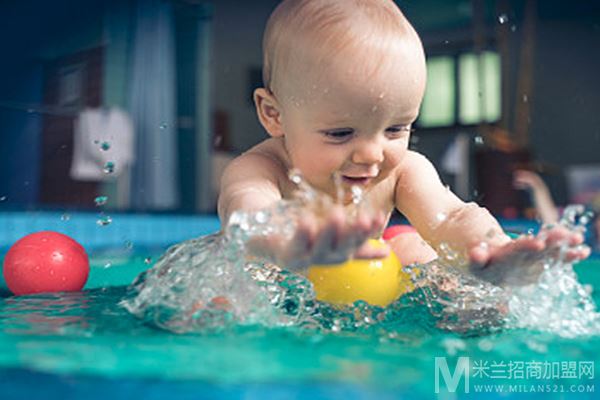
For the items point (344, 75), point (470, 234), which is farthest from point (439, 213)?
point (344, 75)

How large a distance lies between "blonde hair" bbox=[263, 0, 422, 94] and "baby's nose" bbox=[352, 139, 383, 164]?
0.65 ft

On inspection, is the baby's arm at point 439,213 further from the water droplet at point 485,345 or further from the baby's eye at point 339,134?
the baby's eye at point 339,134

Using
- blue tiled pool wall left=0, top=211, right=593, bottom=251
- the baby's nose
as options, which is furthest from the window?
the baby's nose

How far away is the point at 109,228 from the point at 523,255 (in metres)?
4.27

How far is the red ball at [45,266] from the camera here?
2.30m

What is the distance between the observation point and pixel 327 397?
1004 millimetres

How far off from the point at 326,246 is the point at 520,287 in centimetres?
62

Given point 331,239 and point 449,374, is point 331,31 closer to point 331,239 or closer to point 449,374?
point 331,239

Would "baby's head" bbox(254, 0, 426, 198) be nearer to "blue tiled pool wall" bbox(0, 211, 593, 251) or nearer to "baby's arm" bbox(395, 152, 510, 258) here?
"baby's arm" bbox(395, 152, 510, 258)

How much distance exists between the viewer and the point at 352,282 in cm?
174

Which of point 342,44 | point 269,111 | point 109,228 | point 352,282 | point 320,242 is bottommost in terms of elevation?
point 352,282

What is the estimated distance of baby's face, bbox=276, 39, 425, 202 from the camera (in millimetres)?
1668

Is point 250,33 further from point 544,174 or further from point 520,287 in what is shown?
point 520,287

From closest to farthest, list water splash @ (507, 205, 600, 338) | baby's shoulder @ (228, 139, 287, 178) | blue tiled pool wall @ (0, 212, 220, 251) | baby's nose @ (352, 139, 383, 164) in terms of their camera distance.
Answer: water splash @ (507, 205, 600, 338)
baby's nose @ (352, 139, 383, 164)
baby's shoulder @ (228, 139, 287, 178)
blue tiled pool wall @ (0, 212, 220, 251)
